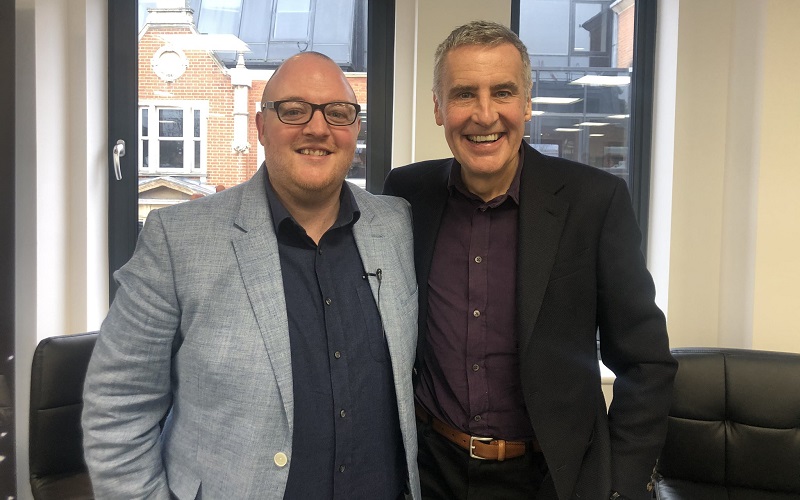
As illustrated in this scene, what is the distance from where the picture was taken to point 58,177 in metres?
2.76

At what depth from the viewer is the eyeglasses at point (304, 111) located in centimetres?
152

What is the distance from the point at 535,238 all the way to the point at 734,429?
1.42 meters

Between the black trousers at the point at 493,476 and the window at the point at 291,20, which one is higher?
the window at the point at 291,20

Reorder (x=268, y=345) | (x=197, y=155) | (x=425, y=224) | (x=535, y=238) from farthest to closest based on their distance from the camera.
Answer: (x=197, y=155)
(x=425, y=224)
(x=535, y=238)
(x=268, y=345)

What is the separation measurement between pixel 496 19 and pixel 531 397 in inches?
72.7

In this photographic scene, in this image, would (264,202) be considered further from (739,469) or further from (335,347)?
(739,469)

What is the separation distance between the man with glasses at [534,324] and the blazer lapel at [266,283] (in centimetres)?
45

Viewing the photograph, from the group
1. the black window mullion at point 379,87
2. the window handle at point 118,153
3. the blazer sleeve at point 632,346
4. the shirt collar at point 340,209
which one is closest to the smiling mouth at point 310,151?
the shirt collar at point 340,209

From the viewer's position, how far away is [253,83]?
3.12 meters

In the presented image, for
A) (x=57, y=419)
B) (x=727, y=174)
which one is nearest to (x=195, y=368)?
(x=57, y=419)

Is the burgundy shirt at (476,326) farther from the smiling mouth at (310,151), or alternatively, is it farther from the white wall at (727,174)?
the white wall at (727,174)

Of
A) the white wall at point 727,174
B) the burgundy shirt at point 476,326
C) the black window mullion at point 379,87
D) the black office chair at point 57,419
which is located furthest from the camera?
the black window mullion at point 379,87

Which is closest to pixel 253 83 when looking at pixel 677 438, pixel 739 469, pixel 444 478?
pixel 444 478

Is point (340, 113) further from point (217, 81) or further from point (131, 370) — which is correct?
point (217, 81)
